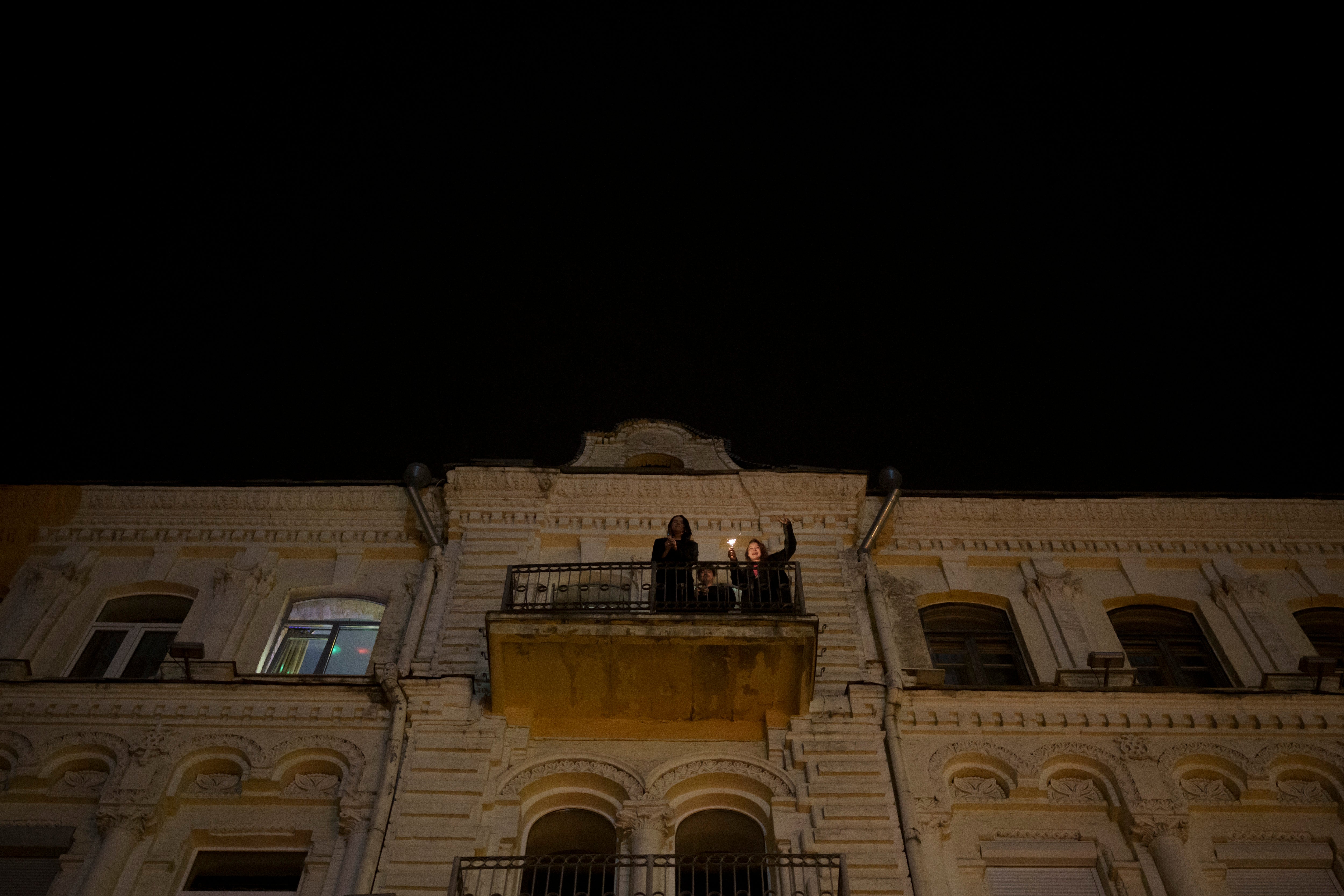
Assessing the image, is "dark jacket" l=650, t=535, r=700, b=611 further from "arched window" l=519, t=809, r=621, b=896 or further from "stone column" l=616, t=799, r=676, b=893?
"arched window" l=519, t=809, r=621, b=896

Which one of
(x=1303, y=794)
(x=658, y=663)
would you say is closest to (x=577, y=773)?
(x=658, y=663)

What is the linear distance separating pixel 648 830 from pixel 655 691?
1.63 meters

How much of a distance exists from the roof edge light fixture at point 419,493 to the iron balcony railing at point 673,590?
1.66 m

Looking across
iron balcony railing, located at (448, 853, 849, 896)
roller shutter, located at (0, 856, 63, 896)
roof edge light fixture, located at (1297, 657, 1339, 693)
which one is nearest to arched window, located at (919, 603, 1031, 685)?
roof edge light fixture, located at (1297, 657, 1339, 693)

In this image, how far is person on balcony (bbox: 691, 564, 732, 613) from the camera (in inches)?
501

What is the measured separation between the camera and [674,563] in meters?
13.3

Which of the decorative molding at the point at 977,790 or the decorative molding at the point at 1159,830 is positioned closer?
the decorative molding at the point at 1159,830

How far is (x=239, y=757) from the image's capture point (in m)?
12.2

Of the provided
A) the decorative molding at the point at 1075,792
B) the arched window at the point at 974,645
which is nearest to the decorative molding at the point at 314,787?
the arched window at the point at 974,645

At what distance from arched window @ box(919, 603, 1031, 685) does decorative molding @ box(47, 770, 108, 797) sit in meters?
9.50

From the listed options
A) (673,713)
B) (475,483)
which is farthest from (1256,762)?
(475,483)

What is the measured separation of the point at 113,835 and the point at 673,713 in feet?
18.7

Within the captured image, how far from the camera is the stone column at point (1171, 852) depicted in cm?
1102

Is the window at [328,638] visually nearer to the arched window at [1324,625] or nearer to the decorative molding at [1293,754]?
the decorative molding at [1293,754]
